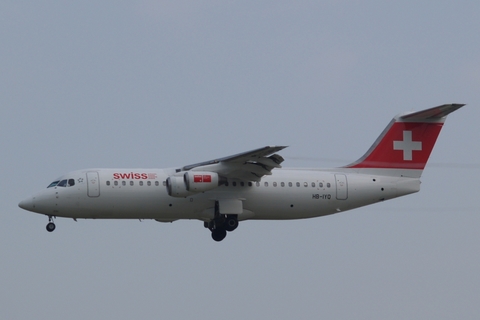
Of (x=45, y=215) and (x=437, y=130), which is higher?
(x=437, y=130)

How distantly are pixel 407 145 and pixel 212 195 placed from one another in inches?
262

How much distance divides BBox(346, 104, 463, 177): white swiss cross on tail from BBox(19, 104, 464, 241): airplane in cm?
3

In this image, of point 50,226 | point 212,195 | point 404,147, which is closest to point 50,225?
point 50,226

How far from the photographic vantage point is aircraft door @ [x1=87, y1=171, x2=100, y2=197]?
30875 mm

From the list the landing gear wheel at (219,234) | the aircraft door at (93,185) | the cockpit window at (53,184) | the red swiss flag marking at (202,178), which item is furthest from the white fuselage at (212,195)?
the red swiss flag marking at (202,178)

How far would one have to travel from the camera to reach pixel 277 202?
32219 mm

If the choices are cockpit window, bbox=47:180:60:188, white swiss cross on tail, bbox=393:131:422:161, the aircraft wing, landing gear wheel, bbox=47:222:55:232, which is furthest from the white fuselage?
white swiss cross on tail, bbox=393:131:422:161

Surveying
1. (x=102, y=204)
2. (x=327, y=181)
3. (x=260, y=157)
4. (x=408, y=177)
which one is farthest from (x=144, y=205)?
(x=408, y=177)

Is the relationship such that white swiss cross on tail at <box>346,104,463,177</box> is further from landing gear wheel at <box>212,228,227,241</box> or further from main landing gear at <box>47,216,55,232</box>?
main landing gear at <box>47,216,55,232</box>

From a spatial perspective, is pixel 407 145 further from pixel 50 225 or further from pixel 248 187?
pixel 50 225

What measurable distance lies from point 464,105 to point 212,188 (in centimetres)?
801

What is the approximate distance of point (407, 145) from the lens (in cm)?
3388

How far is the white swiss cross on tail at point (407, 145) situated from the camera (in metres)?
33.8

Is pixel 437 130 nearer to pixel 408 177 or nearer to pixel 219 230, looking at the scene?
pixel 408 177
